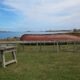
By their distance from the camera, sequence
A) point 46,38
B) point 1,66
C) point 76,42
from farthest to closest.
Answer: point 46,38 → point 76,42 → point 1,66

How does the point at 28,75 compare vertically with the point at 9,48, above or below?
below

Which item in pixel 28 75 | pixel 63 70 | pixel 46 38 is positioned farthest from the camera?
pixel 46 38

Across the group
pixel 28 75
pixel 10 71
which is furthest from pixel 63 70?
pixel 10 71

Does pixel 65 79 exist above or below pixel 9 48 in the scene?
below

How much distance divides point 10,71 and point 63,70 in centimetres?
207

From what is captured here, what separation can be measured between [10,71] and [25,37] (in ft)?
63.6

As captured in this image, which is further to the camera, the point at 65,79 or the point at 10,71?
the point at 10,71

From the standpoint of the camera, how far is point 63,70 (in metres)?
8.18

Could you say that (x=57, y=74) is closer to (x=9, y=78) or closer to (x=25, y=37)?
(x=9, y=78)

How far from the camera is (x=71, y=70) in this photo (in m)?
8.19

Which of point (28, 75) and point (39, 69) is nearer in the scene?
point (28, 75)

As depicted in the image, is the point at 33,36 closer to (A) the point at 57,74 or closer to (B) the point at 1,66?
(B) the point at 1,66

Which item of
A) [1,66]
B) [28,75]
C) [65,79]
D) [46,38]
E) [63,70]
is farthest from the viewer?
[46,38]

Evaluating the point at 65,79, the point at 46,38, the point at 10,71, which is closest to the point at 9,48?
the point at 10,71
